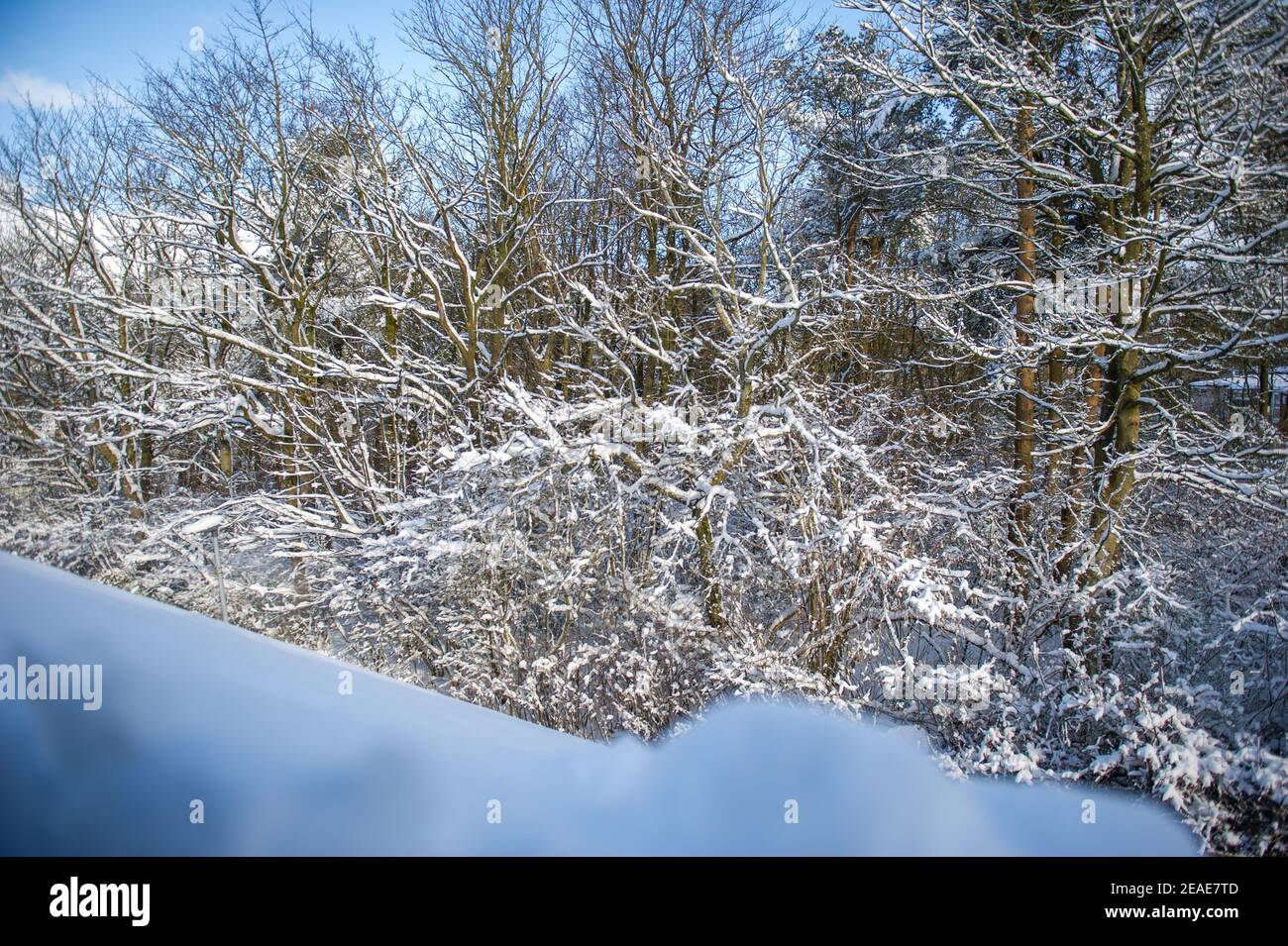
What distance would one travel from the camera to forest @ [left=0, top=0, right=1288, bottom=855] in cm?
447

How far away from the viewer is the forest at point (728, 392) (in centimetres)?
447

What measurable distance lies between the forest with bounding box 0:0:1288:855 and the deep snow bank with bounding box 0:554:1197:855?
244 cm

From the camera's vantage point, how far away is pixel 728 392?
22.4ft

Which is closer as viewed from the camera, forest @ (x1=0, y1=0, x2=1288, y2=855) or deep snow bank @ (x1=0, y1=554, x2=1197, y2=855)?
deep snow bank @ (x1=0, y1=554, x2=1197, y2=855)

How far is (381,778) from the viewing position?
1.73 m

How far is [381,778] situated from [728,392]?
5.63 meters

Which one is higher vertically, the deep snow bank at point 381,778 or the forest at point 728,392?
the forest at point 728,392

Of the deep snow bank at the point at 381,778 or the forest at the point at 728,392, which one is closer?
the deep snow bank at the point at 381,778

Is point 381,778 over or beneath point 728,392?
beneath

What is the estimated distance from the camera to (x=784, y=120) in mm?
7301

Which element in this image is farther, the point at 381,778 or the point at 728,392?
the point at 728,392

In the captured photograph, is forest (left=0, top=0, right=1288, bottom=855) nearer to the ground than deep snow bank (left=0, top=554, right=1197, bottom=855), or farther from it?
farther from it

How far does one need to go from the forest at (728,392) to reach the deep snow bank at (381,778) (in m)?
2.44
